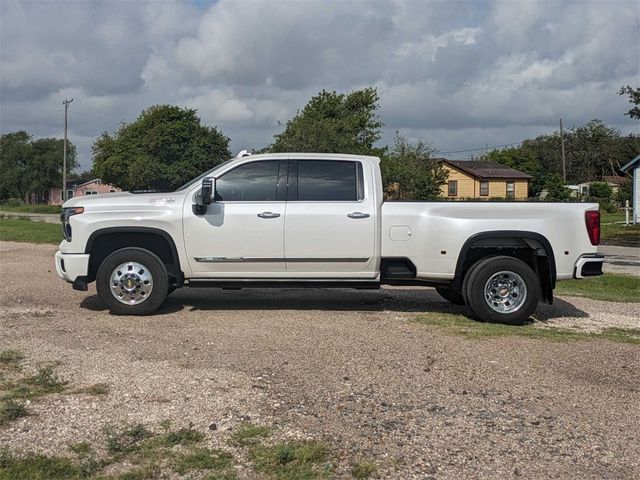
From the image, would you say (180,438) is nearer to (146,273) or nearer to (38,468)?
(38,468)

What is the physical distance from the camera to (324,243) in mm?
8180

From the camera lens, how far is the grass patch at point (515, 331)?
7.43 metres

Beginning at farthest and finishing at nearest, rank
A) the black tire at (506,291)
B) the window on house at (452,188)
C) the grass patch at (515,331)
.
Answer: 1. the window on house at (452,188)
2. the black tire at (506,291)
3. the grass patch at (515,331)

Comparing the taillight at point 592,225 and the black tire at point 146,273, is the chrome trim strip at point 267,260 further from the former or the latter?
the taillight at point 592,225

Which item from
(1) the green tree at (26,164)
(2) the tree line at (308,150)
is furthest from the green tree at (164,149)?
(1) the green tree at (26,164)

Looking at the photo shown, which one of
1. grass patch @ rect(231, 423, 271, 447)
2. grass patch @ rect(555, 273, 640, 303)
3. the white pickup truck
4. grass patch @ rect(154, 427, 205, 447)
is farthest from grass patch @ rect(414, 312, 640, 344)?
grass patch @ rect(154, 427, 205, 447)

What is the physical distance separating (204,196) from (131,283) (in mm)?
1326

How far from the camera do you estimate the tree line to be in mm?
29172

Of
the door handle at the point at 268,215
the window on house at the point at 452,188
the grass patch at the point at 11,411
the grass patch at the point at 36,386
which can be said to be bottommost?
the grass patch at the point at 11,411

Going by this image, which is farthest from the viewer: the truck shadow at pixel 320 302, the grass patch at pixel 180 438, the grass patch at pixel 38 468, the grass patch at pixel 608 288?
the grass patch at pixel 608 288

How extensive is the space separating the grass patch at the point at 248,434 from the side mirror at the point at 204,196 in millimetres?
3927

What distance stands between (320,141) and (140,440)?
23942mm

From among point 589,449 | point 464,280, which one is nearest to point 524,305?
point 464,280

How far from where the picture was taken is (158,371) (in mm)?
5703
